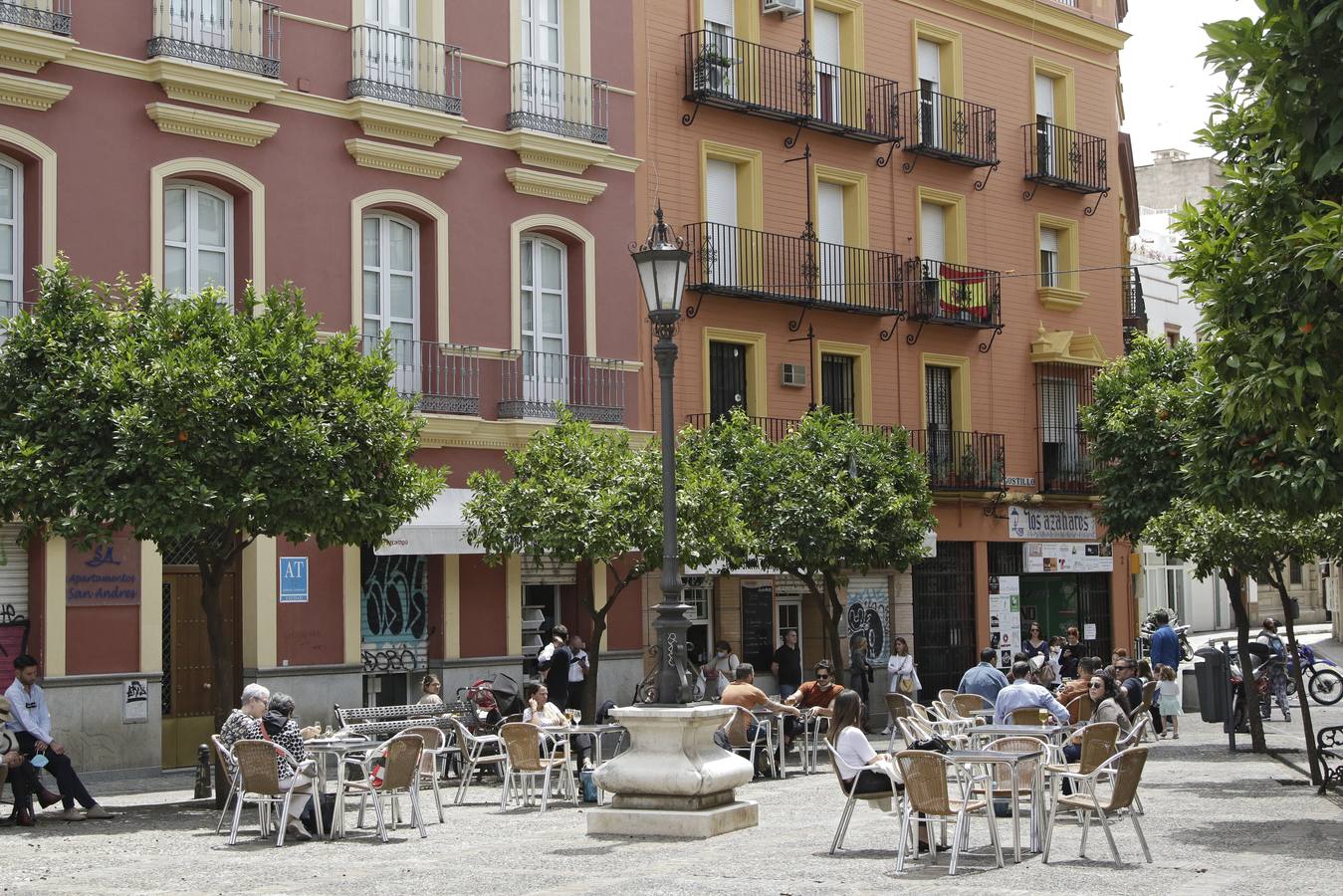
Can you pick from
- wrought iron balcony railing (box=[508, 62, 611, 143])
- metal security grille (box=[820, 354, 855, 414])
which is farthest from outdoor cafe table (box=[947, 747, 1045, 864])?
metal security grille (box=[820, 354, 855, 414])

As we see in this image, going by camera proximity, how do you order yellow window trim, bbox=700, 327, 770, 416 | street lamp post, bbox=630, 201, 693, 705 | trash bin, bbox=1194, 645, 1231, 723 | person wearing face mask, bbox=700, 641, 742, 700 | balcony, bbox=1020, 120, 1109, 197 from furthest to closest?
balcony, bbox=1020, 120, 1109, 197, yellow window trim, bbox=700, 327, 770, 416, person wearing face mask, bbox=700, 641, 742, 700, trash bin, bbox=1194, 645, 1231, 723, street lamp post, bbox=630, 201, 693, 705

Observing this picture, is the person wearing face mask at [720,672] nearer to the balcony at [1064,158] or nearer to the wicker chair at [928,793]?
the wicker chair at [928,793]

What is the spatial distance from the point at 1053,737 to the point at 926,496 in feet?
31.5

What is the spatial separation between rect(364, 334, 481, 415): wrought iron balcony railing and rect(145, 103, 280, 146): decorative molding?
9.59ft

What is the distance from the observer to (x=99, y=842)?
14406mm

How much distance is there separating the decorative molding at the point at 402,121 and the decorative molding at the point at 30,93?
392cm

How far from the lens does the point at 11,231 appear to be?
66.3 ft

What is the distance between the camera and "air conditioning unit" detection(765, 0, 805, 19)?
2912 cm

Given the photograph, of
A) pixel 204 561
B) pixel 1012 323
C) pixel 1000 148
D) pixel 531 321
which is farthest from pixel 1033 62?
pixel 204 561

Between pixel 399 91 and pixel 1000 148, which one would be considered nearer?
pixel 399 91

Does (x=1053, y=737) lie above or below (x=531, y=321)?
below

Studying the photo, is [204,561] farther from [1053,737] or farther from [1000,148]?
[1000,148]

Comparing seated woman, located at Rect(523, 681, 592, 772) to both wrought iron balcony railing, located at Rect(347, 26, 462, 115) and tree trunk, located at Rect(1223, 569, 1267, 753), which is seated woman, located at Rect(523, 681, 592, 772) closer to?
tree trunk, located at Rect(1223, 569, 1267, 753)

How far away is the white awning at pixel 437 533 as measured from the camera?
22.3m
